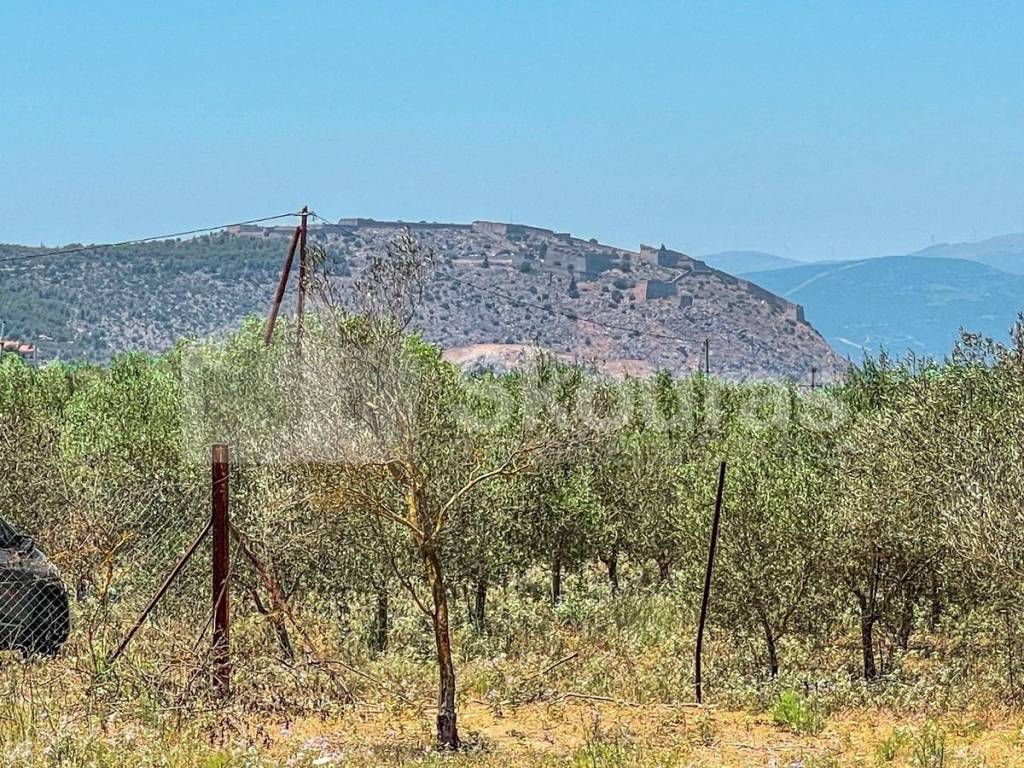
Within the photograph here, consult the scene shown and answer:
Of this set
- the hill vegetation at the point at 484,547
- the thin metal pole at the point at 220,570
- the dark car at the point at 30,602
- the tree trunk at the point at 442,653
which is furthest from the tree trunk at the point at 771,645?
the dark car at the point at 30,602

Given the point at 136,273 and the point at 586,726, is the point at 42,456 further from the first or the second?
the point at 136,273

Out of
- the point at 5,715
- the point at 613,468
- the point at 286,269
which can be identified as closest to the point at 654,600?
the point at 613,468

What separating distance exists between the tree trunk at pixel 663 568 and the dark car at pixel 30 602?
68.7 feet

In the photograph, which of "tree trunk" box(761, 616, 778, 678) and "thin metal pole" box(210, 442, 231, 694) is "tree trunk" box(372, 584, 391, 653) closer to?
"tree trunk" box(761, 616, 778, 678)

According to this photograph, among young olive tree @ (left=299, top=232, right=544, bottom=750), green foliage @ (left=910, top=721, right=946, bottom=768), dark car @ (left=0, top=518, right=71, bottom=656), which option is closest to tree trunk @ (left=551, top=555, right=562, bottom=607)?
green foliage @ (left=910, top=721, right=946, bottom=768)

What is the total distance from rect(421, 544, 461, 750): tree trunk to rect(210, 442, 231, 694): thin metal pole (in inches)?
79.4

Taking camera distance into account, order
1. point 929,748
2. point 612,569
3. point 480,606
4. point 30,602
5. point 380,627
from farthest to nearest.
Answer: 1. point 612,569
2. point 480,606
3. point 380,627
4. point 30,602
5. point 929,748

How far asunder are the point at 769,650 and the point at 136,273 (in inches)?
6561

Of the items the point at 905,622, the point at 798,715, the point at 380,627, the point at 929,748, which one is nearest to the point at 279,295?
the point at 380,627

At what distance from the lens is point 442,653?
12.4 metres

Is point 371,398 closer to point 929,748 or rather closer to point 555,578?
point 929,748

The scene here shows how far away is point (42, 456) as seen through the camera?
21.5 m

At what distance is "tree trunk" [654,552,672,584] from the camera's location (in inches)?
1273

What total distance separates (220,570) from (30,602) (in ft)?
9.64
